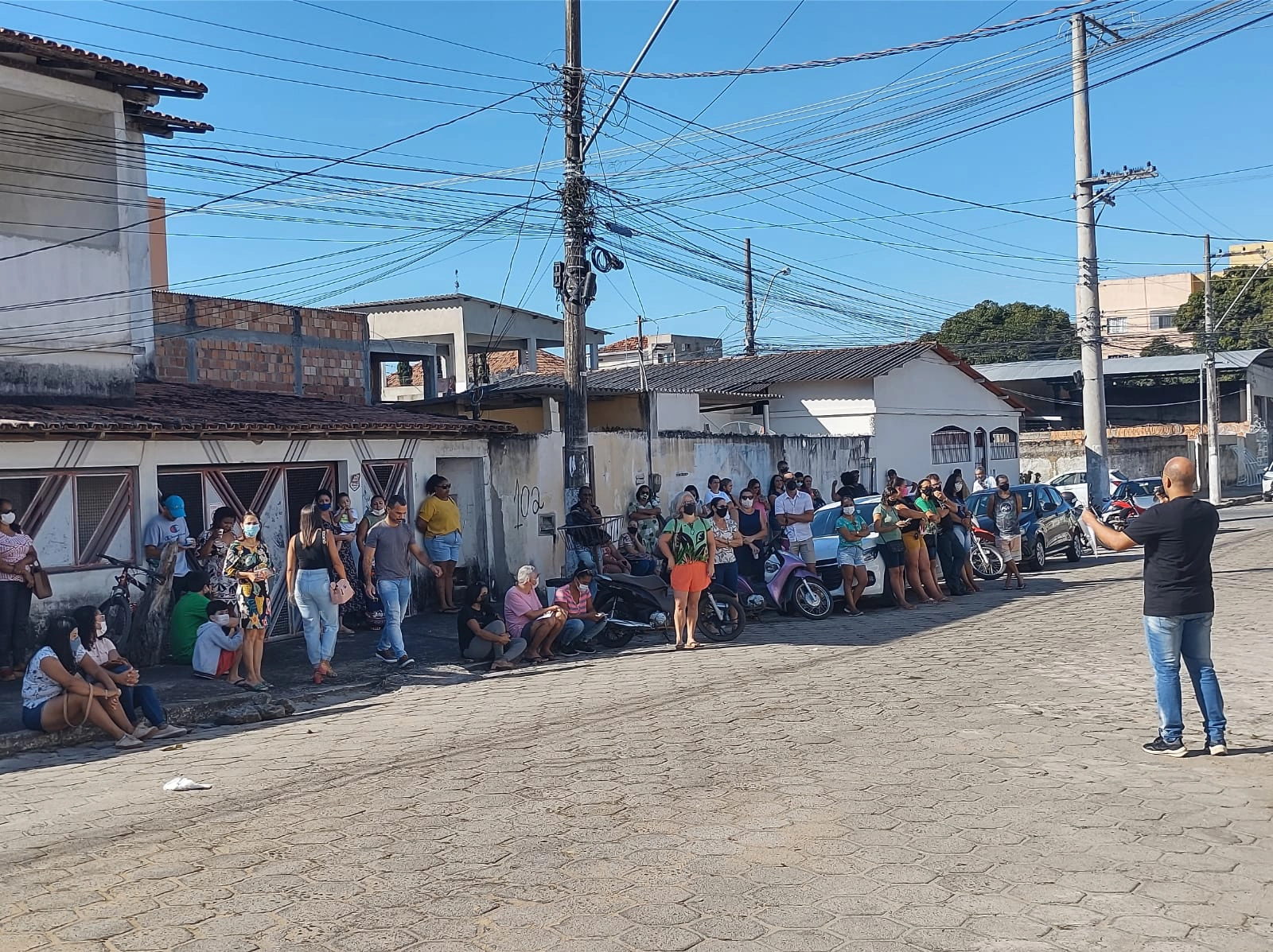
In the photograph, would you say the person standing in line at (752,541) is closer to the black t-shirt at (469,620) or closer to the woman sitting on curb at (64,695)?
the black t-shirt at (469,620)

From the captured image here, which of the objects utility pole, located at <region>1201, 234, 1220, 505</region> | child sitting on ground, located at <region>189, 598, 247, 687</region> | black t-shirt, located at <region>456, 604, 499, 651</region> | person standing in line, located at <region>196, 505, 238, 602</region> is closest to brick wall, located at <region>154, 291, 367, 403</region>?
person standing in line, located at <region>196, 505, 238, 602</region>

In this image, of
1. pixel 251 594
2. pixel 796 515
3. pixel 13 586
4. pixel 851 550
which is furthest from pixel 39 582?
pixel 796 515

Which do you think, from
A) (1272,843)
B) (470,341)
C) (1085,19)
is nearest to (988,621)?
(1272,843)

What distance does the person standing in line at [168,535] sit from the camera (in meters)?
14.0

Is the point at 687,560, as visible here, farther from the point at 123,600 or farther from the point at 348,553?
the point at 123,600

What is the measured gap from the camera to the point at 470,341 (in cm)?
3675

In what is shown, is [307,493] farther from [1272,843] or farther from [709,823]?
[1272,843]

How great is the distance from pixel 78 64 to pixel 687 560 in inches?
398

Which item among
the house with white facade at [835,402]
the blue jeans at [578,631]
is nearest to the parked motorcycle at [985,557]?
the house with white facade at [835,402]

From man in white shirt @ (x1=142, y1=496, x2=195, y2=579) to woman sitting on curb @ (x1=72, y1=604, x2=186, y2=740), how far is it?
3.67 m

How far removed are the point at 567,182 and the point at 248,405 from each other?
5397 mm

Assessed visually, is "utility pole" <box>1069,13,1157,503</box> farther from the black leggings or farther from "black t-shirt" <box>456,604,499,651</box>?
the black leggings

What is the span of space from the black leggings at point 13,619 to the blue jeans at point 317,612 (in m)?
2.74

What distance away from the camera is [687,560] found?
46.7 feet
